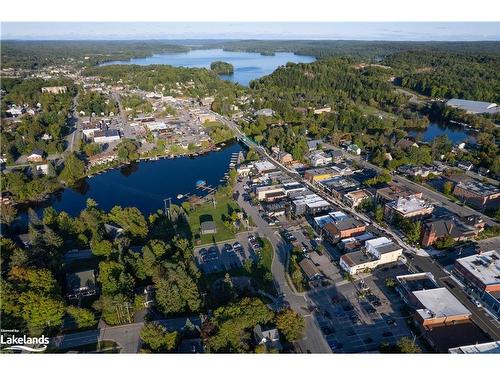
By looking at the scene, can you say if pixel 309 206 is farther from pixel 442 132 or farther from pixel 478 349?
pixel 442 132

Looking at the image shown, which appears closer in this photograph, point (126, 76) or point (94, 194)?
point (94, 194)

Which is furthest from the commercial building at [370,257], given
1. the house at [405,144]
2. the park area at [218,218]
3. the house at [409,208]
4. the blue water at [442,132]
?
the blue water at [442,132]

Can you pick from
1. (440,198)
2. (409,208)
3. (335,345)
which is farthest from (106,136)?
(440,198)

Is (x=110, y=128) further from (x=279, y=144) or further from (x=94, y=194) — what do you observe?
(x=279, y=144)

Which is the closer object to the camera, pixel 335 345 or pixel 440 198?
pixel 335 345

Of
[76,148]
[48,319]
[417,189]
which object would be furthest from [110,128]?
[417,189]

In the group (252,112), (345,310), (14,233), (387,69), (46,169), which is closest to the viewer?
(345,310)

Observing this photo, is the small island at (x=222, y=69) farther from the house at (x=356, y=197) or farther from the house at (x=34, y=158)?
the house at (x=356, y=197)
